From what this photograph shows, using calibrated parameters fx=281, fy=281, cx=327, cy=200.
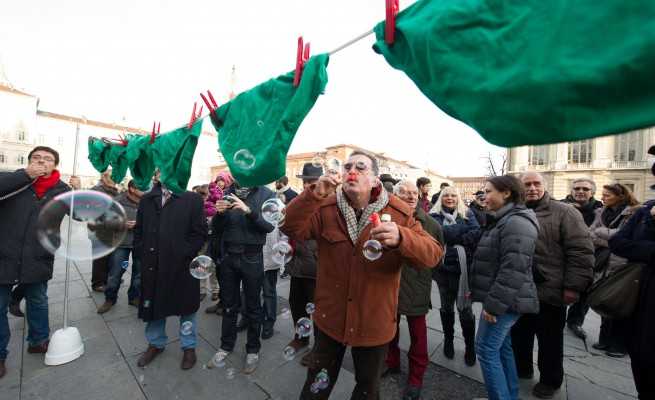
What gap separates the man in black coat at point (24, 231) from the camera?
3.05 meters

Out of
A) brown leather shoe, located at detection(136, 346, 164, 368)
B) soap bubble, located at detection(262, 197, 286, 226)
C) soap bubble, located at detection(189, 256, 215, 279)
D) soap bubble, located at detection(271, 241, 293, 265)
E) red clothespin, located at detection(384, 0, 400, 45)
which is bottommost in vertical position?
brown leather shoe, located at detection(136, 346, 164, 368)

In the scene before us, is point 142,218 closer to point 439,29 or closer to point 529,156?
point 439,29

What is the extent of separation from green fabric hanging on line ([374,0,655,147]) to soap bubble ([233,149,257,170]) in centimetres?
121

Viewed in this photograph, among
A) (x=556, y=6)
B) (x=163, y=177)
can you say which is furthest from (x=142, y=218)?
(x=556, y=6)

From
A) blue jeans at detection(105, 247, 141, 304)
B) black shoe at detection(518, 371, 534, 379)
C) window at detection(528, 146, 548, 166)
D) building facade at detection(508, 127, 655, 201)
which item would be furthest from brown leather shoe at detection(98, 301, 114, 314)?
window at detection(528, 146, 548, 166)

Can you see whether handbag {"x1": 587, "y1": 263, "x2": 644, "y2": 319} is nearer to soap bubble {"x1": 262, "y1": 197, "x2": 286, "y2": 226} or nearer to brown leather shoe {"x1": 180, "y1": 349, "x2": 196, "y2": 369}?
soap bubble {"x1": 262, "y1": 197, "x2": 286, "y2": 226}

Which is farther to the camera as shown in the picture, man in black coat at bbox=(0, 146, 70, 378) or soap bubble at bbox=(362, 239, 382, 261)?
man in black coat at bbox=(0, 146, 70, 378)

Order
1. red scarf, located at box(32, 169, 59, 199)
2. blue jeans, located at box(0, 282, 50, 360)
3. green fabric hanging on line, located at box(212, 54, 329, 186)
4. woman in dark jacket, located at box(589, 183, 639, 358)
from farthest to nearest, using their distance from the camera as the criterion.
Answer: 1. woman in dark jacket, located at box(589, 183, 639, 358)
2. red scarf, located at box(32, 169, 59, 199)
3. blue jeans, located at box(0, 282, 50, 360)
4. green fabric hanging on line, located at box(212, 54, 329, 186)

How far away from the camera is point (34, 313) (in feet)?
11.2

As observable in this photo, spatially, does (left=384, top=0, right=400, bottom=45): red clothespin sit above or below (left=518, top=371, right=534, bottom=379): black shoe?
above

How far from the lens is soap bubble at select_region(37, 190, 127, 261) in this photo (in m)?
3.14

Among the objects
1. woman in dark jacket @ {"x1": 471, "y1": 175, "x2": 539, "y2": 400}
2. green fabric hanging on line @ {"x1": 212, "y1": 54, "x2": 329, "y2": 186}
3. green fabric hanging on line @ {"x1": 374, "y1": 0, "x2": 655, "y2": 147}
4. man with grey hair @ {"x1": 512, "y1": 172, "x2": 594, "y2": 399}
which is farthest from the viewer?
man with grey hair @ {"x1": 512, "y1": 172, "x2": 594, "y2": 399}

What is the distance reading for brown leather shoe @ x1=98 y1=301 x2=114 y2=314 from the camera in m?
4.59

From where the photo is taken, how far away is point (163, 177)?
2.93 metres
